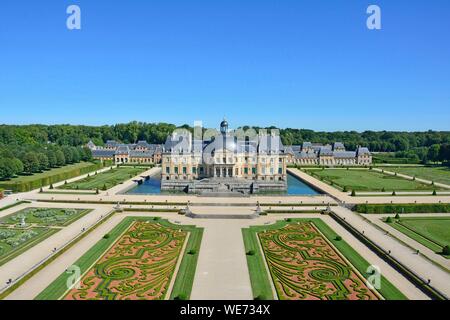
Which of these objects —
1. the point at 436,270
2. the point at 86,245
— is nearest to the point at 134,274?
the point at 86,245

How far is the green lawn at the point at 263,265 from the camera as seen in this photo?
71.7 feet

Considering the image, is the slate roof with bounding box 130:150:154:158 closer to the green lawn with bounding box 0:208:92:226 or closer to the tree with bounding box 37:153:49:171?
the tree with bounding box 37:153:49:171

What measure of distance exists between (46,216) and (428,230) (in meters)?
38.5

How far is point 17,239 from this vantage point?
30734mm

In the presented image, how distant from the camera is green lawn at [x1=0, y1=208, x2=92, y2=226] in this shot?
3697 centimetres

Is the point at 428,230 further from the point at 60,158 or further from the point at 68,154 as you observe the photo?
the point at 68,154

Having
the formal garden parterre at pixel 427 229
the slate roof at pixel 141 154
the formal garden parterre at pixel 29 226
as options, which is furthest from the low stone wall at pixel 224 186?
the slate roof at pixel 141 154

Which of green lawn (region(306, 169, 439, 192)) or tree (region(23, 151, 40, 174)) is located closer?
green lawn (region(306, 169, 439, 192))

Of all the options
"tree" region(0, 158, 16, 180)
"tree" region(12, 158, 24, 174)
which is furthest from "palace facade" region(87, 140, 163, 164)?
"tree" region(0, 158, 16, 180)

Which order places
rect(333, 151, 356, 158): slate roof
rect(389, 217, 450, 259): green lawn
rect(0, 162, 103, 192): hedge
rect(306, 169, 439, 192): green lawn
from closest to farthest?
rect(389, 217, 450, 259): green lawn, rect(0, 162, 103, 192): hedge, rect(306, 169, 439, 192): green lawn, rect(333, 151, 356, 158): slate roof

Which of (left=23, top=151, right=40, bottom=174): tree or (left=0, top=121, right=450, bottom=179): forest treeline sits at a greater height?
(left=0, top=121, right=450, bottom=179): forest treeline

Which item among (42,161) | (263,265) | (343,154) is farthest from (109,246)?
(343,154)

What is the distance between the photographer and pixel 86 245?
100ft

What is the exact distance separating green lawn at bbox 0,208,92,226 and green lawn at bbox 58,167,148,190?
14622mm
